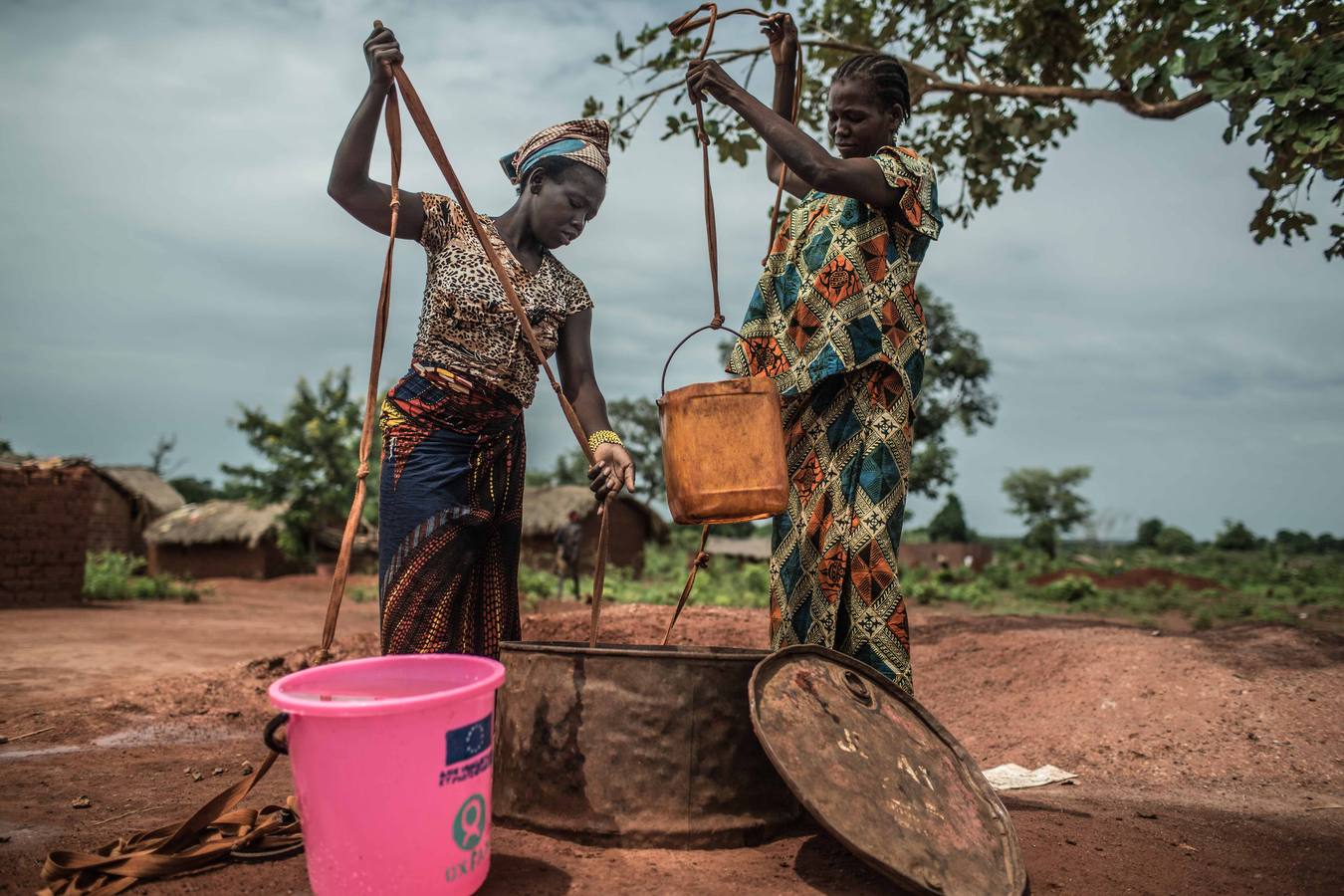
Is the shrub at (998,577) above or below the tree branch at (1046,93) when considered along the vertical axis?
below

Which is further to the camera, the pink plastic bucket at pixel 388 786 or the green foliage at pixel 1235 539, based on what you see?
the green foliage at pixel 1235 539

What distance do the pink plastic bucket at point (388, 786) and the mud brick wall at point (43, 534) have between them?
38.0 ft

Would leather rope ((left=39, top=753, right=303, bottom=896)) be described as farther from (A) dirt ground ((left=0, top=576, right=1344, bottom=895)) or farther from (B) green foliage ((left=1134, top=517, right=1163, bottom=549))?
(B) green foliage ((left=1134, top=517, right=1163, bottom=549))

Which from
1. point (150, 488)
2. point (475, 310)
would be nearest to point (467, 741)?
point (475, 310)

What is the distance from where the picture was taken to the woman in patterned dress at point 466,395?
2576mm

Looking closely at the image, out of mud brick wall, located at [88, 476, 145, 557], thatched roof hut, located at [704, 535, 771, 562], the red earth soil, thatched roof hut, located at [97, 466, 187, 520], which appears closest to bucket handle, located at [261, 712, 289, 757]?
the red earth soil

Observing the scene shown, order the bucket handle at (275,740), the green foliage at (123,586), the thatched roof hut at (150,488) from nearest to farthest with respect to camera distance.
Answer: the bucket handle at (275,740) → the green foliage at (123,586) → the thatched roof hut at (150,488)

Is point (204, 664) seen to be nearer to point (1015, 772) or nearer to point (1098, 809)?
point (1015, 772)

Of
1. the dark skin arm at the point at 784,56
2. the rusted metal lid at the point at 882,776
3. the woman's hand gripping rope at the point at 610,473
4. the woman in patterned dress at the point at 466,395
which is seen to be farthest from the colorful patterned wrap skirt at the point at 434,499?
the dark skin arm at the point at 784,56

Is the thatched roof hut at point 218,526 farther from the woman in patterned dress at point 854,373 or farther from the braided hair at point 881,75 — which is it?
the braided hair at point 881,75

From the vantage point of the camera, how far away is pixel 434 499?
258 centimetres

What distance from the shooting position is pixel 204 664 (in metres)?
6.70

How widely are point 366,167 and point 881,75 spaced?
5.03ft

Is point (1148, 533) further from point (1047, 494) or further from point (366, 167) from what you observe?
point (366, 167)
